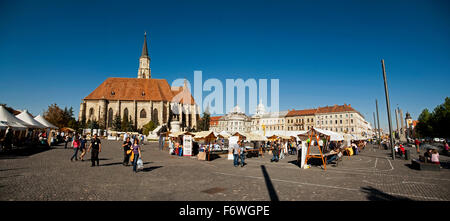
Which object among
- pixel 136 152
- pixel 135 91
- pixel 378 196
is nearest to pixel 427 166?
pixel 378 196

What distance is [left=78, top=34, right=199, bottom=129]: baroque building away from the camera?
62.0 meters

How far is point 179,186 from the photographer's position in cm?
715

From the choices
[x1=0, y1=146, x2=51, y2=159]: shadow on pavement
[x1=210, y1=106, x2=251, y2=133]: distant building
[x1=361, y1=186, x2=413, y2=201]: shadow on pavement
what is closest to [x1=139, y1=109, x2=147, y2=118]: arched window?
[x1=0, y1=146, x2=51, y2=159]: shadow on pavement

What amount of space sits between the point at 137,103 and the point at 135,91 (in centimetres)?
433

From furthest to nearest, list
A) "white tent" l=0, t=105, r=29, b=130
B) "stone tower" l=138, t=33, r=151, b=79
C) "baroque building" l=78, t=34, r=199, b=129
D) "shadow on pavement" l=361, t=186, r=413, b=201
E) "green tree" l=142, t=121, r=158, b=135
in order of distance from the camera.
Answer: "stone tower" l=138, t=33, r=151, b=79, "baroque building" l=78, t=34, r=199, b=129, "green tree" l=142, t=121, r=158, b=135, "white tent" l=0, t=105, r=29, b=130, "shadow on pavement" l=361, t=186, r=413, b=201

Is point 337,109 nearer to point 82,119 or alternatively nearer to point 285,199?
point 82,119

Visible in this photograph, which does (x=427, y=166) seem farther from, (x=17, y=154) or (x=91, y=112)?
(x=91, y=112)

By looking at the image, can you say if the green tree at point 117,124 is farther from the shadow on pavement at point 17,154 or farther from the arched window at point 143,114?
the shadow on pavement at point 17,154

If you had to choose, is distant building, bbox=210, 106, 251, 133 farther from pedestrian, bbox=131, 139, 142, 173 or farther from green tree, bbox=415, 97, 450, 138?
pedestrian, bbox=131, 139, 142, 173

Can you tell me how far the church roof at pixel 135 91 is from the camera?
64.2 meters

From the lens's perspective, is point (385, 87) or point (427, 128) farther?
point (427, 128)

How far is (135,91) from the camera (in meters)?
66.1
